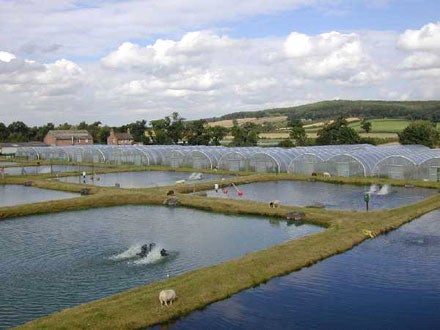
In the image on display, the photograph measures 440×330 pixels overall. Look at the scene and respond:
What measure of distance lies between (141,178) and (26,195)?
630 inches

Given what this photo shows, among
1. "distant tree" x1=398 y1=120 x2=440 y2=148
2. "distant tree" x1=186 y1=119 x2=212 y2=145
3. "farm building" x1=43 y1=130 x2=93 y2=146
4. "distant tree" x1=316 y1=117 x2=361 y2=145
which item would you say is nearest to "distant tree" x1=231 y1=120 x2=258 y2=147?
"distant tree" x1=186 y1=119 x2=212 y2=145

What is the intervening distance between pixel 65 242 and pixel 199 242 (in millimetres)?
7352

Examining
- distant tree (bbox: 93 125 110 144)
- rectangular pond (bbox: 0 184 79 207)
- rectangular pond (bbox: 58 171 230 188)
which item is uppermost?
distant tree (bbox: 93 125 110 144)

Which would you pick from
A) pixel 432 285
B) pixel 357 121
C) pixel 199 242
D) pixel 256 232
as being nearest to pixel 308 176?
pixel 256 232

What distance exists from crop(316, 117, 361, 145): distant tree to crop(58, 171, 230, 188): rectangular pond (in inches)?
1542

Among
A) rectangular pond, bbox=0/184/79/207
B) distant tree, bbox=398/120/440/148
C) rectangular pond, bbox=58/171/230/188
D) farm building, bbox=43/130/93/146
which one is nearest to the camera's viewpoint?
rectangular pond, bbox=0/184/79/207

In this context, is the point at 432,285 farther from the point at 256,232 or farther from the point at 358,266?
the point at 256,232

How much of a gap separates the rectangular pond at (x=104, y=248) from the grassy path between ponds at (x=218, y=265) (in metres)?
1.41

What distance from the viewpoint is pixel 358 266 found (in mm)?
22469

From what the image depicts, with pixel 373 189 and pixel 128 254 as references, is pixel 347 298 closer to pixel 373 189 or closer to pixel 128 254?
pixel 128 254

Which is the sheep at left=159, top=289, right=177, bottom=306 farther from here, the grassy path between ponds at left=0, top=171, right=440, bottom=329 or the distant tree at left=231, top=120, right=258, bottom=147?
the distant tree at left=231, top=120, right=258, bottom=147

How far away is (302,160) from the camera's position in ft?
190

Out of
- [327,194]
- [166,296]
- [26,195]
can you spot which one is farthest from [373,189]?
[166,296]

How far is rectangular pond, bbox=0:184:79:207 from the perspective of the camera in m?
42.0
